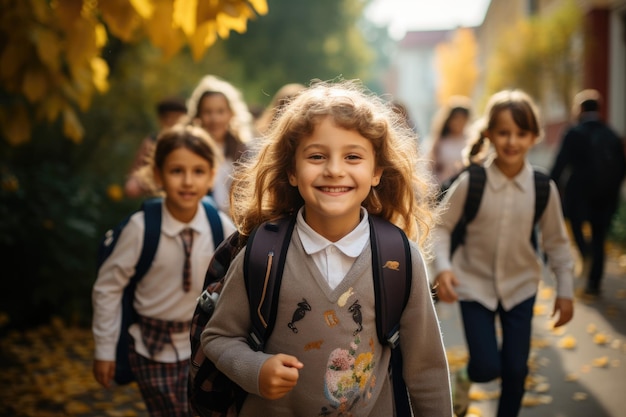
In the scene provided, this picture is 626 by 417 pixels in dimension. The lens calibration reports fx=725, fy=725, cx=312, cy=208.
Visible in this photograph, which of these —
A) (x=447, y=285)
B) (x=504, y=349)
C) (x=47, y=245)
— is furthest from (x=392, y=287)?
(x=47, y=245)

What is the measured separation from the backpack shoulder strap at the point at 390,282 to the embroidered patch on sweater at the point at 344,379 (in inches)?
4.2

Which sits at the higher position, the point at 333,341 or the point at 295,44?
the point at 295,44

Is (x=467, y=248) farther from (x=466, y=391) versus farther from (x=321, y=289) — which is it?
(x=321, y=289)

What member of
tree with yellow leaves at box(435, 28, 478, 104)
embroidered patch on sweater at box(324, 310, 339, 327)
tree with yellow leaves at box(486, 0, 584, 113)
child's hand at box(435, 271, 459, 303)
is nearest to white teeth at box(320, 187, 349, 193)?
embroidered patch on sweater at box(324, 310, 339, 327)

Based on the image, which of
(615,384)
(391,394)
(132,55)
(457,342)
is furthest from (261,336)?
(132,55)

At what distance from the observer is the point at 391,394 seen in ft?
8.12

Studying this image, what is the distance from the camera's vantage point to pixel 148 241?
11.5 feet

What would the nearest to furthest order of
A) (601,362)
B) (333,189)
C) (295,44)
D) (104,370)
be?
1. (333,189)
2. (104,370)
3. (601,362)
4. (295,44)

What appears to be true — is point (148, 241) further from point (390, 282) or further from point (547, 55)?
point (547, 55)

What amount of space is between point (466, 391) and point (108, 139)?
7210 mm

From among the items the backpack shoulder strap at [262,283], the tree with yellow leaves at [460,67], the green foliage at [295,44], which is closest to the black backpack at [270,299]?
the backpack shoulder strap at [262,283]

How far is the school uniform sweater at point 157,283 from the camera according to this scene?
138 inches

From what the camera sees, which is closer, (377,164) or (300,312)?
(300,312)

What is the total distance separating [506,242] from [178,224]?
6.00ft
